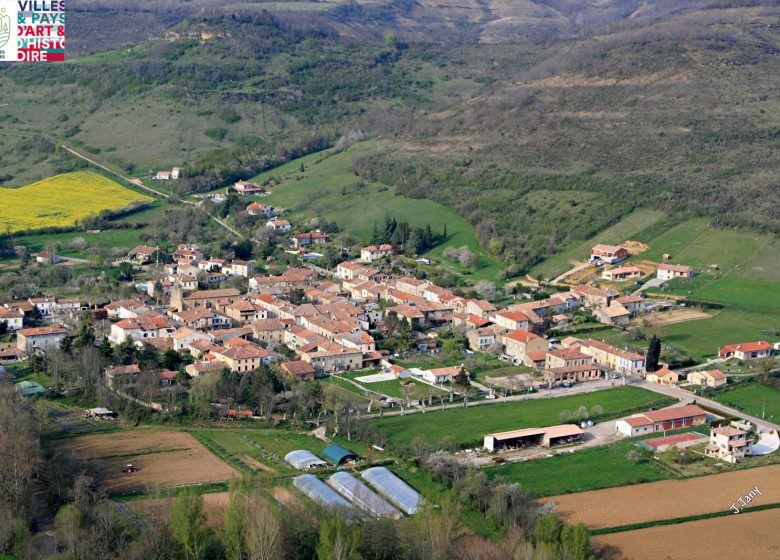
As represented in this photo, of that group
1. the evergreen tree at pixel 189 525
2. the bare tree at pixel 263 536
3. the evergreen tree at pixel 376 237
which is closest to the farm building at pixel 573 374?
the bare tree at pixel 263 536

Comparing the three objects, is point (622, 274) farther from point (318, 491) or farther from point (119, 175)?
point (119, 175)

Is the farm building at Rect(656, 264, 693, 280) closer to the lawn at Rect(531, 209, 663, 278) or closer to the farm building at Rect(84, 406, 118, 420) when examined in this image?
the lawn at Rect(531, 209, 663, 278)

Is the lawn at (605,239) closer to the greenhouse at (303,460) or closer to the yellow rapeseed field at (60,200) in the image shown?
the greenhouse at (303,460)

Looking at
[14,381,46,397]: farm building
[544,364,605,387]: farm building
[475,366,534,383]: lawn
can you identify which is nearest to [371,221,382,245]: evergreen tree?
[475,366,534,383]: lawn


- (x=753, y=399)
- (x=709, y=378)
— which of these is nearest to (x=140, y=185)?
(x=709, y=378)

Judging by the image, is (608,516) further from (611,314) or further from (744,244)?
(744,244)
